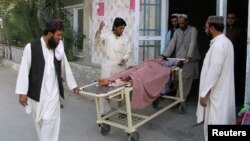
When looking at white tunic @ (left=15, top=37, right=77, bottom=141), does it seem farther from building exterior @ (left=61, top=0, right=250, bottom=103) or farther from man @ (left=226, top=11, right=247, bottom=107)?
man @ (left=226, top=11, right=247, bottom=107)

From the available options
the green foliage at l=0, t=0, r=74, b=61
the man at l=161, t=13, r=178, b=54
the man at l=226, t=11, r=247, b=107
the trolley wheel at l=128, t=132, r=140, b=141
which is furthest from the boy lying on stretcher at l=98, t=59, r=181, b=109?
the green foliage at l=0, t=0, r=74, b=61

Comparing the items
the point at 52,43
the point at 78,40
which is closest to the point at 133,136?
the point at 52,43

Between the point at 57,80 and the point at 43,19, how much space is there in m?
8.09

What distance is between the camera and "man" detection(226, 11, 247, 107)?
7555 mm

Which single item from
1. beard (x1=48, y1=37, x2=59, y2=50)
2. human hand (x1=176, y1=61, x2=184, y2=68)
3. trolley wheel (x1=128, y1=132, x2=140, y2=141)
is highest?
beard (x1=48, y1=37, x2=59, y2=50)

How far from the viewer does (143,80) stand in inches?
225

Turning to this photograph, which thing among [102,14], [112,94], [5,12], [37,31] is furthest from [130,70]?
[5,12]

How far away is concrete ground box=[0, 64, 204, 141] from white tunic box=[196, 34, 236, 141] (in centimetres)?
115

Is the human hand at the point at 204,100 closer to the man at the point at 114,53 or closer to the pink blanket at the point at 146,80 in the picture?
the pink blanket at the point at 146,80

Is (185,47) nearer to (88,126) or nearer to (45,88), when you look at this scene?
(88,126)

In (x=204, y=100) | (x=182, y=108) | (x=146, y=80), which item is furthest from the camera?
(x=182, y=108)

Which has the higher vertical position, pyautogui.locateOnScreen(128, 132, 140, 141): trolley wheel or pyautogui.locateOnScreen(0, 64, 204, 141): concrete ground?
pyautogui.locateOnScreen(128, 132, 140, 141): trolley wheel

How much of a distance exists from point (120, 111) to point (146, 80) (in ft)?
3.00

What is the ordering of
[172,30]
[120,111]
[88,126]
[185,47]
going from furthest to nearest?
1. [172,30]
2. [185,47]
3. [88,126]
4. [120,111]
